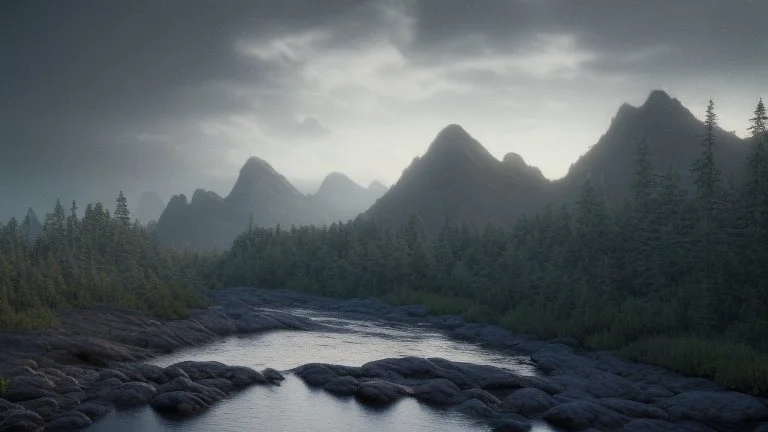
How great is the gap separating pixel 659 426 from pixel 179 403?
26.0 m

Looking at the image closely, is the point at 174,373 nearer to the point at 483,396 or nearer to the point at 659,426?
the point at 483,396

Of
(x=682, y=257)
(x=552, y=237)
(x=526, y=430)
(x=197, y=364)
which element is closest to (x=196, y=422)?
(x=197, y=364)

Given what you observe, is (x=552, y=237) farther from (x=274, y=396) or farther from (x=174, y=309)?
(x=274, y=396)

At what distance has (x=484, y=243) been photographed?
95688 mm

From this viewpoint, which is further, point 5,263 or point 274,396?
point 5,263

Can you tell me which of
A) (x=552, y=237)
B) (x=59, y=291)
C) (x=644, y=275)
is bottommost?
(x=59, y=291)

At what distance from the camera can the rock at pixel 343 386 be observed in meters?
36.4

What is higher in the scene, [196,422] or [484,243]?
[484,243]

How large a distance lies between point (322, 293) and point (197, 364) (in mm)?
72685

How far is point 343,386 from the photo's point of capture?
3659 centimetres

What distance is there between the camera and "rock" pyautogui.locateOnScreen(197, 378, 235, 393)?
35594 millimetres

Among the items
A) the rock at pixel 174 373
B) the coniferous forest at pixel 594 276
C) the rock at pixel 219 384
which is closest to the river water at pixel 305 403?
the rock at pixel 219 384

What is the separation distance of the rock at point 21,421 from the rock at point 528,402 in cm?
2449

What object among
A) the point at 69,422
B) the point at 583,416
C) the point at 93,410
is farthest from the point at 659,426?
the point at 69,422
